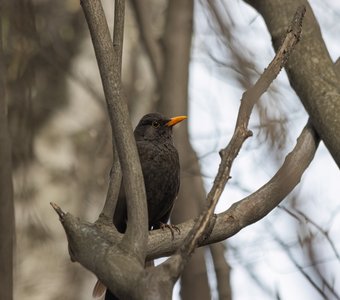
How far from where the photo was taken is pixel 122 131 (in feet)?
9.80

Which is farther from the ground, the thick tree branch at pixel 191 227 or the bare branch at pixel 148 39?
the bare branch at pixel 148 39

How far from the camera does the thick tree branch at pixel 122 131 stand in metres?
2.79

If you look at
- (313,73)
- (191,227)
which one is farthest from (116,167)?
(313,73)

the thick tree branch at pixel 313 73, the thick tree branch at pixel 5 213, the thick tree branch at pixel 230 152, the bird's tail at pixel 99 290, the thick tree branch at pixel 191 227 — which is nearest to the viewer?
the thick tree branch at pixel 230 152

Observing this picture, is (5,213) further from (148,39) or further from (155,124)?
(148,39)

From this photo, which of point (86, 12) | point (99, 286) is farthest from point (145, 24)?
point (86, 12)

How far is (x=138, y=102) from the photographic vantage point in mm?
7477

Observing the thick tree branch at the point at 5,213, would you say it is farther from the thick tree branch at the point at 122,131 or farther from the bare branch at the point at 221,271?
the bare branch at the point at 221,271

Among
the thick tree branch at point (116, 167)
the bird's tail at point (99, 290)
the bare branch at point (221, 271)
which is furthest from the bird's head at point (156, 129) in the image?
the thick tree branch at point (116, 167)

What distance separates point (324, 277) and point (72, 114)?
4593mm

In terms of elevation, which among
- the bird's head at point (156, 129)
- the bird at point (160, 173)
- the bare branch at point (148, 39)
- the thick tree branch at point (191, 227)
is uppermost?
the bare branch at point (148, 39)

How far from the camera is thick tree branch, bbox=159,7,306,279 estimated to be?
2629 millimetres

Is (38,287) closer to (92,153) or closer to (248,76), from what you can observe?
(92,153)

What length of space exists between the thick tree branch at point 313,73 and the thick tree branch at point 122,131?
4.03 feet
